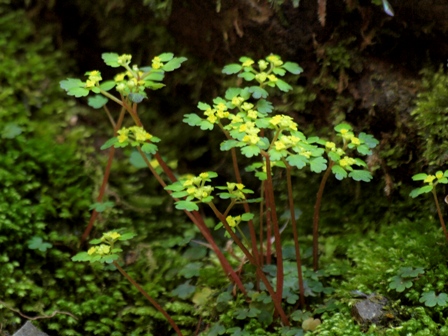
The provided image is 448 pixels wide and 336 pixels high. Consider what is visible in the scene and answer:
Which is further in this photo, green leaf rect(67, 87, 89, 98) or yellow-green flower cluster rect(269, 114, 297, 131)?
green leaf rect(67, 87, 89, 98)

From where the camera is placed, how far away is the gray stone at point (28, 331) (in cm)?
203

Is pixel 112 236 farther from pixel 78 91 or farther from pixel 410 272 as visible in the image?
pixel 410 272

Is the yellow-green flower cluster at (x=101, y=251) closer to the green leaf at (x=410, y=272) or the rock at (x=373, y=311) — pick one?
the rock at (x=373, y=311)

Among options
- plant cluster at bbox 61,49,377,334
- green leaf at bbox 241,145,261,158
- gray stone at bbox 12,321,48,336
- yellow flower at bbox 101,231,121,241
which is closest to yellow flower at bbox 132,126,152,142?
plant cluster at bbox 61,49,377,334

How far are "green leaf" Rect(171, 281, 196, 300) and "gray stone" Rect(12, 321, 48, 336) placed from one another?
1.87 ft

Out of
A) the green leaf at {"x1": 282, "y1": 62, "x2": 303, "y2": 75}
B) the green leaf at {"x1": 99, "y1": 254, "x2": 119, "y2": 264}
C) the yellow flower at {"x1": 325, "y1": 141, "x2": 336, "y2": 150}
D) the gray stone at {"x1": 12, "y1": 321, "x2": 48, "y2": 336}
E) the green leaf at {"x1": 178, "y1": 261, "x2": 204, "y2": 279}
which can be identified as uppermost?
the green leaf at {"x1": 282, "y1": 62, "x2": 303, "y2": 75}

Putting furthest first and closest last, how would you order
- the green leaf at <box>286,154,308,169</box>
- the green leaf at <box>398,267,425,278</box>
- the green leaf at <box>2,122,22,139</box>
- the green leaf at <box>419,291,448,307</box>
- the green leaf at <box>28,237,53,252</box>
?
1. the green leaf at <box>2,122,22,139</box>
2. the green leaf at <box>28,237,53,252</box>
3. the green leaf at <box>398,267,425,278</box>
4. the green leaf at <box>419,291,448,307</box>
5. the green leaf at <box>286,154,308,169</box>

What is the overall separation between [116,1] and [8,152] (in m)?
1.01

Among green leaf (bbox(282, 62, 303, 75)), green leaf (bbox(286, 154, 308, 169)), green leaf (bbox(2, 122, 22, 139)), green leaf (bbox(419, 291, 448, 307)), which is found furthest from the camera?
green leaf (bbox(2, 122, 22, 139))

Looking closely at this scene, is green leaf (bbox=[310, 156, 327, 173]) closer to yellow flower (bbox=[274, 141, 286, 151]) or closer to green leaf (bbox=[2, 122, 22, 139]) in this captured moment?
yellow flower (bbox=[274, 141, 286, 151])

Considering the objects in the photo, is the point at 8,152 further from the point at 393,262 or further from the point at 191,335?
the point at 393,262

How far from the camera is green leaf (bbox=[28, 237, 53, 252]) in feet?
7.48

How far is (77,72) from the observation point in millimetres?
3086

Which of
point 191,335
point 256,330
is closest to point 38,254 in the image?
point 191,335
